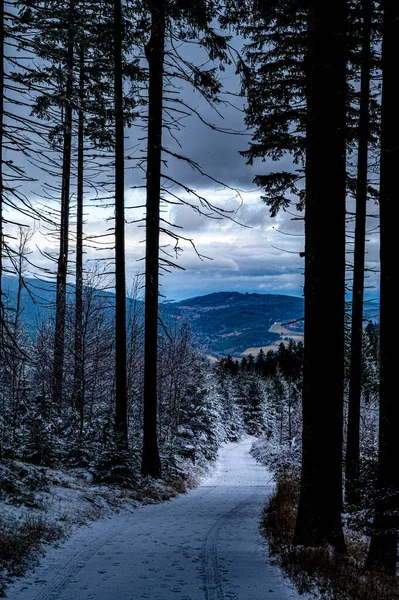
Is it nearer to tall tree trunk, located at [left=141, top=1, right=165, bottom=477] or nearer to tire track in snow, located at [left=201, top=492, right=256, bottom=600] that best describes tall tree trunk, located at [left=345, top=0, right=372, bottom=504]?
tall tree trunk, located at [left=141, top=1, right=165, bottom=477]

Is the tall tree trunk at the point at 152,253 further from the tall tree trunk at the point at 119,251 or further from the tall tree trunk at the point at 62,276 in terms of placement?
the tall tree trunk at the point at 62,276

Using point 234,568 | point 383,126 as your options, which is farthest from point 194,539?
point 383,126

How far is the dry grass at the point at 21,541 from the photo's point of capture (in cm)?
532

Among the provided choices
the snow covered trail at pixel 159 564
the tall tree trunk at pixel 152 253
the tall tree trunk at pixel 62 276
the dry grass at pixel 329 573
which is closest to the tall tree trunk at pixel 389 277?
the dry grass at pixel 329 573

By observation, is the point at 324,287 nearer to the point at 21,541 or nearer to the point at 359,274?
the point at 21,541

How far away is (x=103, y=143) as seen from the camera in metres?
15.9

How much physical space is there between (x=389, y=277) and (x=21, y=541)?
646cm

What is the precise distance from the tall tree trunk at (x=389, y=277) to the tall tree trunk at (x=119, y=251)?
351 inches

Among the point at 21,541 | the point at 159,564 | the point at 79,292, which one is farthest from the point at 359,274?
the point at 21,541

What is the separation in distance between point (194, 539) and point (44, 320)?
2124cm

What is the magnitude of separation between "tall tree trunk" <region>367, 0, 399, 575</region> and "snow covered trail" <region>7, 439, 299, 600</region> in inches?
80.7

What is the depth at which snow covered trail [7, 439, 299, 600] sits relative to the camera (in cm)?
479

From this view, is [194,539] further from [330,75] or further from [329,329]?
[330,75]

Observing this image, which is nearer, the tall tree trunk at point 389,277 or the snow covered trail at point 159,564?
the snow covered trail at point 159,564
